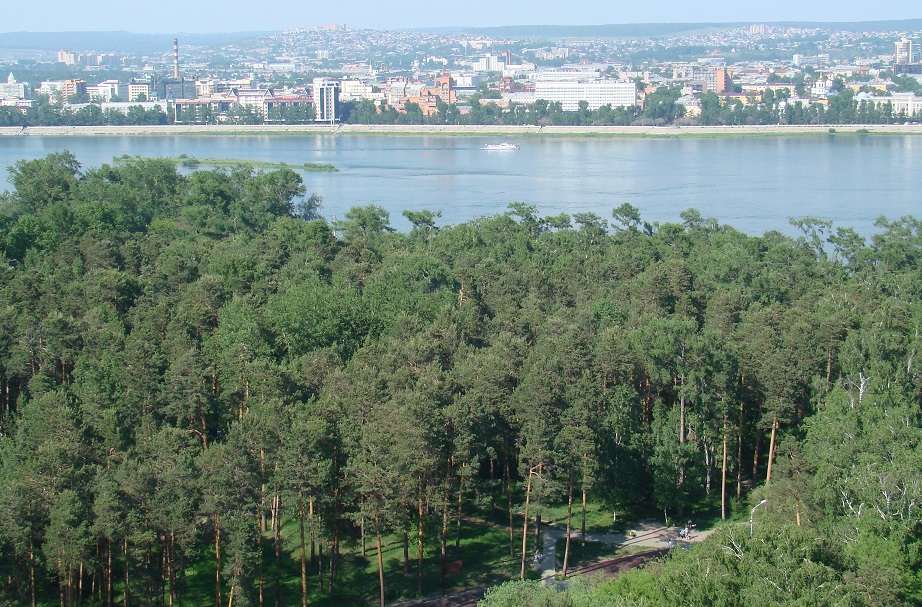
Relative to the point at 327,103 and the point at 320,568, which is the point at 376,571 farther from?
the point at 327,103

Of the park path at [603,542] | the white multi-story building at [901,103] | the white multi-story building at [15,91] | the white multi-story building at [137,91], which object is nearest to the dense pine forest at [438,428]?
the park path at [603,542]

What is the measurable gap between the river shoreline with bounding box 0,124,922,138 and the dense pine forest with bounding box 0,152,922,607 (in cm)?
3133

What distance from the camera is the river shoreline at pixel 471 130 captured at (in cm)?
4122

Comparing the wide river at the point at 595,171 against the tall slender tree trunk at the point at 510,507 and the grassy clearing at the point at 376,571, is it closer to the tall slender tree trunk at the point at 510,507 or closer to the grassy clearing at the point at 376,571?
the tall slender tree trunk at the point at 510,507

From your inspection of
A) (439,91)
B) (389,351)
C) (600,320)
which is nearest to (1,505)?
(389,351)

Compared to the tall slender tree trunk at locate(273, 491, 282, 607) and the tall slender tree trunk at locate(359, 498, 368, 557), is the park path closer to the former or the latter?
the tall slender tree trunk at locate(359, 498, 368, 557)

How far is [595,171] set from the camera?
28.3m

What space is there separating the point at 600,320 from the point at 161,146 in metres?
30.8

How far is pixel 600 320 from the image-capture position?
30.6 ft

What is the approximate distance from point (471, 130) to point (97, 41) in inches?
4570

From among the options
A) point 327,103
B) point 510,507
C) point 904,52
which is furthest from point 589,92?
point 510,507

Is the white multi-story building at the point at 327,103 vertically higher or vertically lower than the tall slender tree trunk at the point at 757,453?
higher

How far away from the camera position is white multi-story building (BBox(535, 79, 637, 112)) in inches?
2094

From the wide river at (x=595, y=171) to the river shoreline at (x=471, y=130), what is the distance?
106cm
